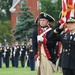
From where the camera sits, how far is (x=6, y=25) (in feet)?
215

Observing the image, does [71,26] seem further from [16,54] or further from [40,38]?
[16,54]

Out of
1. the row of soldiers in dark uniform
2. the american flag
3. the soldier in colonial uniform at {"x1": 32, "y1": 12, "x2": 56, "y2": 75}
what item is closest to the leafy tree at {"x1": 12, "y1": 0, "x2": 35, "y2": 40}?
the row of soldiers in dark uniform

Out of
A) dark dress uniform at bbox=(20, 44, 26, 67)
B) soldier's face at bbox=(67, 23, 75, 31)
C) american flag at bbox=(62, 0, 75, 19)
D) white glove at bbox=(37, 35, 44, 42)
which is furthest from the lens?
dark dress uniform at bbox=(20, 44, 26, 67)

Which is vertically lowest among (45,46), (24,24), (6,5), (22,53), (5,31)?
(5,31)

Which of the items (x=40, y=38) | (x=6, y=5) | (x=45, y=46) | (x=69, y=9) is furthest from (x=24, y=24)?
(x=6, y=5)

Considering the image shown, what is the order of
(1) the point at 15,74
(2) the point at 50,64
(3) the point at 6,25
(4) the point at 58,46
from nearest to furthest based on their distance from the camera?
1. (2) the point at 50,64
2. (4) the point at 58,46
3. (1) the point at 15,74
4. (3) the point at 6,25

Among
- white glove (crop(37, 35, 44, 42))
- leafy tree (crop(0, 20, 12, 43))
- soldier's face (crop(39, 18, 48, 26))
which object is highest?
soldier's face (crop(39, 18, 48, 26))

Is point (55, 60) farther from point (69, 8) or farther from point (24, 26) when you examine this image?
point (24, 26)

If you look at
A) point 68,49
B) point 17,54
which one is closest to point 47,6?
point 17,54

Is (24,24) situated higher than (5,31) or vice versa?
(24,24)

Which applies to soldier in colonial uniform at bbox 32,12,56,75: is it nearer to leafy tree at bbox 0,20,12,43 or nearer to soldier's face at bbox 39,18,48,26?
soldier's face at bbox 39,18,48,26

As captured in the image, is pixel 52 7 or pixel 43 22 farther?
pixel 52 7

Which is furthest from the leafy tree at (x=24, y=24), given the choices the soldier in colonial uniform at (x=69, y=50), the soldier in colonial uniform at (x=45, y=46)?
the soldier in colonial uniform at (x=69, y=50)

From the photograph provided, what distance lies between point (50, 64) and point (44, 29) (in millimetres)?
852
